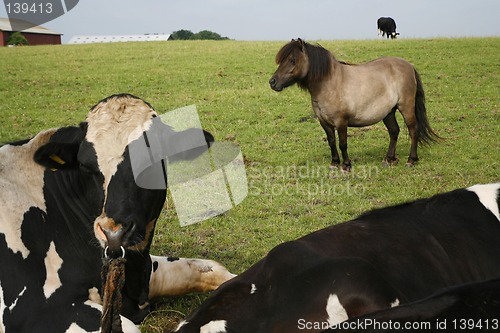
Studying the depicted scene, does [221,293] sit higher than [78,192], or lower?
lower

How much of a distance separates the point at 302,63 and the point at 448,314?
954 cm

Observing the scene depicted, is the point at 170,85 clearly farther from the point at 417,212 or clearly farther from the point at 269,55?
the point at 417,212

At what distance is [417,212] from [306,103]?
1392 cm

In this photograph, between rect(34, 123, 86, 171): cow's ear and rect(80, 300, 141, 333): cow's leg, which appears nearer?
rect(80, 300, 141, 333): cow's leg

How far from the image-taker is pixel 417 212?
4.03 meters

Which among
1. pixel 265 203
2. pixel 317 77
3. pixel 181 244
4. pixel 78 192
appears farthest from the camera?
pixel 317 77

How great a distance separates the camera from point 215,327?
326cm

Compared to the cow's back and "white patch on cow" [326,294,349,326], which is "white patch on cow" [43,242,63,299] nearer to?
the cow's back

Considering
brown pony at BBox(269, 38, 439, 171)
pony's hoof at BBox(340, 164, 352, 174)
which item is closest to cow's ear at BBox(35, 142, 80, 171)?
pony's hoof at BBox(340, 164, 352, 174)

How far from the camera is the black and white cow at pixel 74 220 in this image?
3758 millimetres

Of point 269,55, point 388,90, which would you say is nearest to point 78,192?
point 388,90

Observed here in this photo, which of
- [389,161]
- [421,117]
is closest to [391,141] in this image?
[389,161]

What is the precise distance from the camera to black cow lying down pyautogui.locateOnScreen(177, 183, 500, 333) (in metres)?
3.21

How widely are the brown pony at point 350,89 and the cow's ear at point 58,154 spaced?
7.33 m
